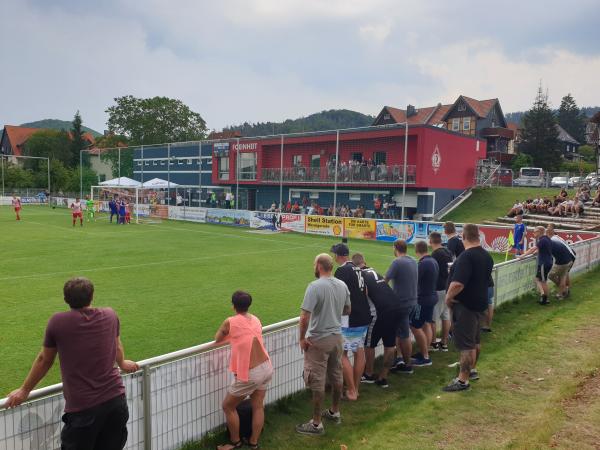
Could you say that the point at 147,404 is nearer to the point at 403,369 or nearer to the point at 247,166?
the point at 403,369

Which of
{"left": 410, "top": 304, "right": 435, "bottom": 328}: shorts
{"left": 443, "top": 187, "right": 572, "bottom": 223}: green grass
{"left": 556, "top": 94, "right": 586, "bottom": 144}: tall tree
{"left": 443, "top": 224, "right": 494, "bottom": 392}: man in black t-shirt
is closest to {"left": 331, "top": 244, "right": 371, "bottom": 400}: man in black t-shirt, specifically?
{"left": 443, "top": 224, "right": 494, "bottom": 392}: man in black t-shirt

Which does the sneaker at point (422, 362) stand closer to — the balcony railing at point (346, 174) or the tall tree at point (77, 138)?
the balcony railing at point (346, 174)

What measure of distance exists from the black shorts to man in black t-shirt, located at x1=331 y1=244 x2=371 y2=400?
9.07 feet

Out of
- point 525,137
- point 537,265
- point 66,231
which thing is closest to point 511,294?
point 537,265

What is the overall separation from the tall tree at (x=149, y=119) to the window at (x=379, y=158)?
47281 millimetres

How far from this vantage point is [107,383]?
3.39 m

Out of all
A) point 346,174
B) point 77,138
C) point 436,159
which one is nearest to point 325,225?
point 346,174

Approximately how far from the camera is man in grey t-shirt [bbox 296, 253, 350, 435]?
4.90 metres

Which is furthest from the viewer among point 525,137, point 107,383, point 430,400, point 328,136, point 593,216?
point 525,137

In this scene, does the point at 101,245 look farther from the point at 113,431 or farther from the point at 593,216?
the point at 593,216

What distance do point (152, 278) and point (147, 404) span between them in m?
9.74

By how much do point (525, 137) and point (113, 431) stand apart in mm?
68738

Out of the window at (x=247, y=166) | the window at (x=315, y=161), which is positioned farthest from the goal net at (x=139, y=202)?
the window at (x=315, y=161)

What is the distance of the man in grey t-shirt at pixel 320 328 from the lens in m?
4.90
